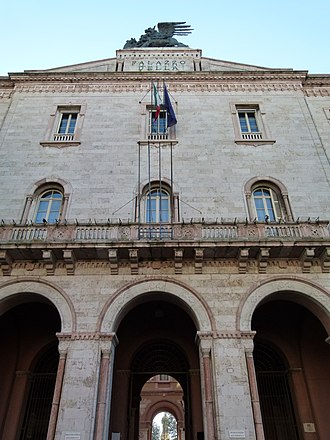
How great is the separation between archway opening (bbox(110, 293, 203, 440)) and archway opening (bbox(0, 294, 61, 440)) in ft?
7.86

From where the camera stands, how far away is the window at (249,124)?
50.0ft

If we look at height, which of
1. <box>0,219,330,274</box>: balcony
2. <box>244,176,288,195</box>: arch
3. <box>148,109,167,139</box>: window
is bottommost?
<box>0,219,330,274</box>: balcony

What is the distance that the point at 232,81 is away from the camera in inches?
698

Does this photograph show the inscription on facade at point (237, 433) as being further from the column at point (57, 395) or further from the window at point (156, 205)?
the window at point (156, 205)

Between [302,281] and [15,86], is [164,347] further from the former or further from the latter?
[15,86]

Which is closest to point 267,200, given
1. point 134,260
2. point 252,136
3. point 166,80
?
point 252,136

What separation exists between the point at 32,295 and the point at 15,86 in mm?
12108

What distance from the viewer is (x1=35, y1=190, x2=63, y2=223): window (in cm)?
1336

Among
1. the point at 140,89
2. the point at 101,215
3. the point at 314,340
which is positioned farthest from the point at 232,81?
the point at 314,340

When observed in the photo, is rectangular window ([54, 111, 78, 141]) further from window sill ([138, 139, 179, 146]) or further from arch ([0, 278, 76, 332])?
arch ([0, 278, 76, 332])

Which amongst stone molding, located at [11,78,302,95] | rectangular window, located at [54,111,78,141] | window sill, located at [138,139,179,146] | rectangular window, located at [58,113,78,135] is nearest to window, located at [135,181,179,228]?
window sill, located at [138,139,179,146]

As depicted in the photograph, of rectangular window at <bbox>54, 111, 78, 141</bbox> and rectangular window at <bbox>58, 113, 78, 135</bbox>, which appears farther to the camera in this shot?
rectangular window at <bbox>58, 113, 78, 135</bbox>

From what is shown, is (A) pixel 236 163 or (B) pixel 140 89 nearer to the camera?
(A) pixel 236 163

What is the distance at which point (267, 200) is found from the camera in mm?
13891
